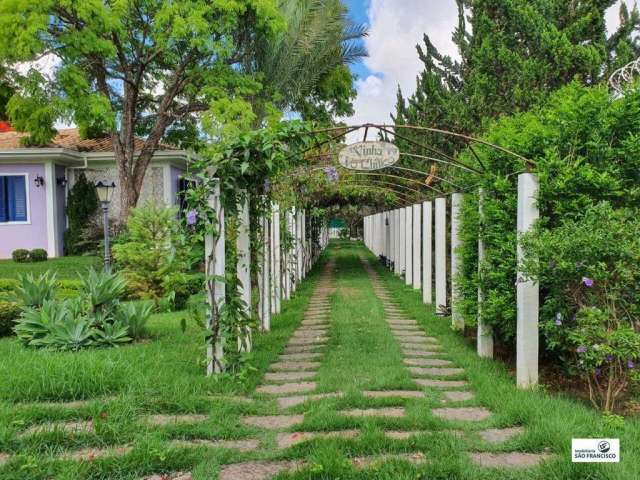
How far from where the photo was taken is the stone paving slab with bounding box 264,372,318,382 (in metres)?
4.58

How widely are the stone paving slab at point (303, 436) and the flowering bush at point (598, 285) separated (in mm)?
1638


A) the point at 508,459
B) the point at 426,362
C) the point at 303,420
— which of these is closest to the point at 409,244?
the point at 426,362

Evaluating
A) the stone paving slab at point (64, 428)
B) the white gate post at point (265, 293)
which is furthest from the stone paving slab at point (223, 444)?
the white gate post at point (265, 293)

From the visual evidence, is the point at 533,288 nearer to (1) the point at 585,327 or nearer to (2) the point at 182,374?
(1) the point at 585,327

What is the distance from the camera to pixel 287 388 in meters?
4.31

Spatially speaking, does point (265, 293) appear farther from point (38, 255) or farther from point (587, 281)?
point (38, 255)

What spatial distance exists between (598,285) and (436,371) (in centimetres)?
173

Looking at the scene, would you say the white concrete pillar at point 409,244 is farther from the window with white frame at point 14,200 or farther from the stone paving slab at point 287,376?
the window with white frame at point 14,200

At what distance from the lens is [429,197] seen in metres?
9.83

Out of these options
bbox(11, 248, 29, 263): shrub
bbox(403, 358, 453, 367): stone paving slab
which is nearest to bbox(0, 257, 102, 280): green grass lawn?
bbox(11, 248, 29, 263): shrub

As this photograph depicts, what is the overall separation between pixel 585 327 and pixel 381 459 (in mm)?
1712

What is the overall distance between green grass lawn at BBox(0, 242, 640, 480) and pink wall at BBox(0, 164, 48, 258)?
11298mm

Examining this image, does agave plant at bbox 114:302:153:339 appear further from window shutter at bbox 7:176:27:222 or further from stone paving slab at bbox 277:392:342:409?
window shutter at bbox 7:176:27:222

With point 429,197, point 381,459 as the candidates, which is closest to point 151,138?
point 429,197
